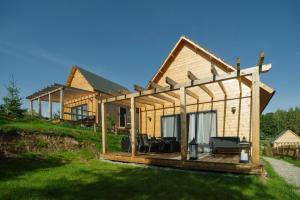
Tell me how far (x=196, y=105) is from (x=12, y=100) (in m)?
14.7

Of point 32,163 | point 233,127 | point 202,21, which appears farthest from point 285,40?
point 32,163

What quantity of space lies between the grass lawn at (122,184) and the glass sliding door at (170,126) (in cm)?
472

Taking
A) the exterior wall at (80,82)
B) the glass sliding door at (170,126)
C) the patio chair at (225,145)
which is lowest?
the patio chair at (225,145)

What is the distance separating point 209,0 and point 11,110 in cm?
1617

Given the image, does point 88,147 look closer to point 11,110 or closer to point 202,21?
point 11,110

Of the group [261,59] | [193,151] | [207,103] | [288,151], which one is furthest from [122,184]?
[288,151]

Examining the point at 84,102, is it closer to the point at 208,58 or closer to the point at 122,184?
the point at 208,58

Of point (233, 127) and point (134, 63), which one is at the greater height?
point (134, 63)

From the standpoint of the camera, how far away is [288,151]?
62.1 ft

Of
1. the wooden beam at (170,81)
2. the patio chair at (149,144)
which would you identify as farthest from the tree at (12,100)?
the wooden beam at (170,81)

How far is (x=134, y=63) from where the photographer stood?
2539 cm

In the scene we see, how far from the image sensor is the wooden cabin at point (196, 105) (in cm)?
793

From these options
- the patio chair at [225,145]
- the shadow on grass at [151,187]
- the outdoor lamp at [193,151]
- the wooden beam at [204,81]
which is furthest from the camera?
the patio chair at [225,145]

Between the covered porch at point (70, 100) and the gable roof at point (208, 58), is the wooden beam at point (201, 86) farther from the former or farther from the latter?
the covered porch at point (70, 100)
